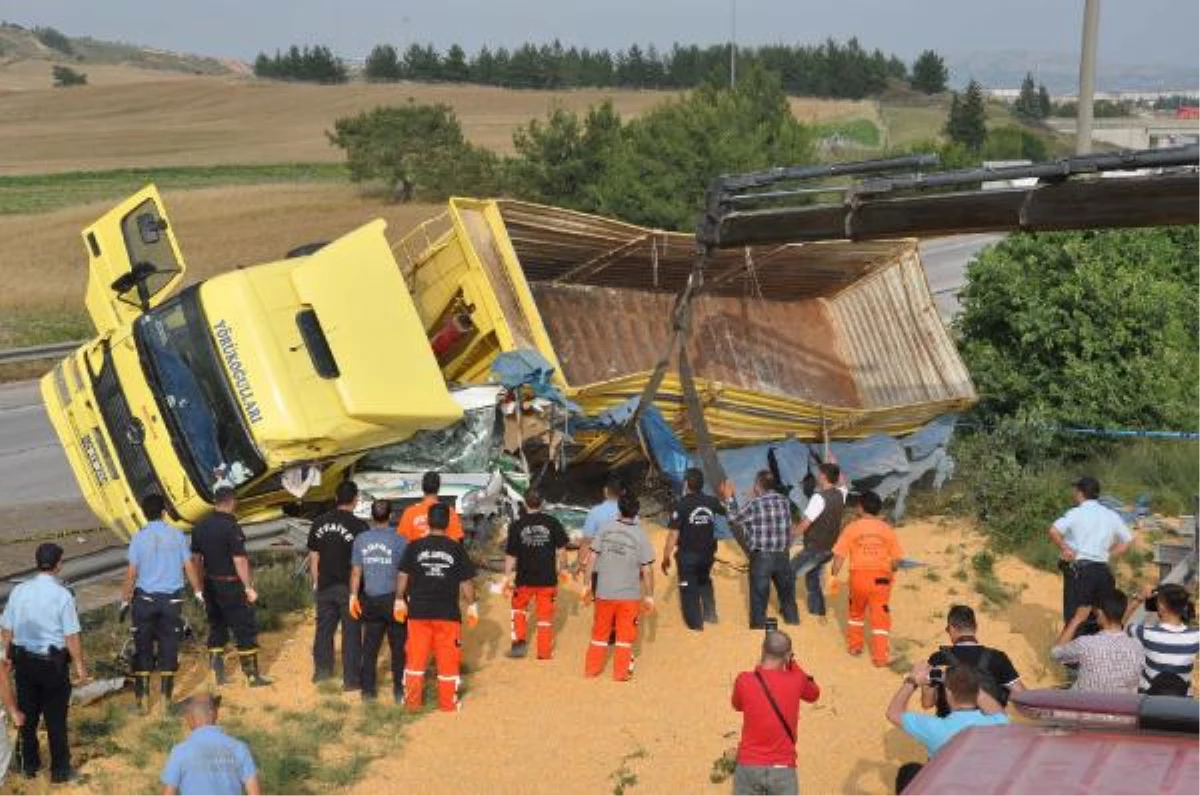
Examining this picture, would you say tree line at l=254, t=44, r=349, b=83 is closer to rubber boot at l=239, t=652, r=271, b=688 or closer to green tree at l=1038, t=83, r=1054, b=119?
green tree at l=1038, t=83, r=1054, b=119

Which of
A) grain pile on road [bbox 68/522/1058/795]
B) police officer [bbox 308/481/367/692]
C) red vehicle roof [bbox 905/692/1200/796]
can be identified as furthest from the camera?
police officer [bbox 308/481/367/692]

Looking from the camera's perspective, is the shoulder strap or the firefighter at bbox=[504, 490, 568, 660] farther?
the firefighter at bbox=[504, 490, 568, 660]

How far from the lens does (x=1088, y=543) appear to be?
413 inches

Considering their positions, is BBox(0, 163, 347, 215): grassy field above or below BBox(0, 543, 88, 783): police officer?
below

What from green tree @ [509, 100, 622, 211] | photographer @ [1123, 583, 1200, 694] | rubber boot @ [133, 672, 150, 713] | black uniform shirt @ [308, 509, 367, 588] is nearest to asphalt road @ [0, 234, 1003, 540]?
rubber boot @ [133, 672, 150, 713]

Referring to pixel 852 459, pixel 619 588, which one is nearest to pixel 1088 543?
pixel 619 588

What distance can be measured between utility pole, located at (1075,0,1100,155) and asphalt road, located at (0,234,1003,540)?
6.49 feet

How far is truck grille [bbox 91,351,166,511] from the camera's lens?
11695mm

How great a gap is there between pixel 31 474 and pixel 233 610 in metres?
8.60

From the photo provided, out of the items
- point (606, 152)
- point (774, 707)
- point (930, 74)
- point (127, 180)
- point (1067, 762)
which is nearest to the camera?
point (1067, 762)

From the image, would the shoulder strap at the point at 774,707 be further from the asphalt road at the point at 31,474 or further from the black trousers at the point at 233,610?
the asphalt road at the point at 31,474

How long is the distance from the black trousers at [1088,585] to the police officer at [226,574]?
5.63 metres

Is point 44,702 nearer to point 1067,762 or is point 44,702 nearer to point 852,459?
point 1067,762

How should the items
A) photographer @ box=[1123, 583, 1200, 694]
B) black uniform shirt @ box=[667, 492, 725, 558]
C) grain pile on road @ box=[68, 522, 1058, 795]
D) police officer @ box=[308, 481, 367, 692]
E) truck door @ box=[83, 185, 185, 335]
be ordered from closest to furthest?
1. photographer @ box=[1123, 583, 1200, 694]
2. grain pile on road @ box=[68, 522, 1058, 795]
3. police officer @ box=[308, 481, 367, 692]
4. black uniform shirt @ box=[667, 492, 725, 558]
5. truck door @ box=[83, 185, 185, 335]
